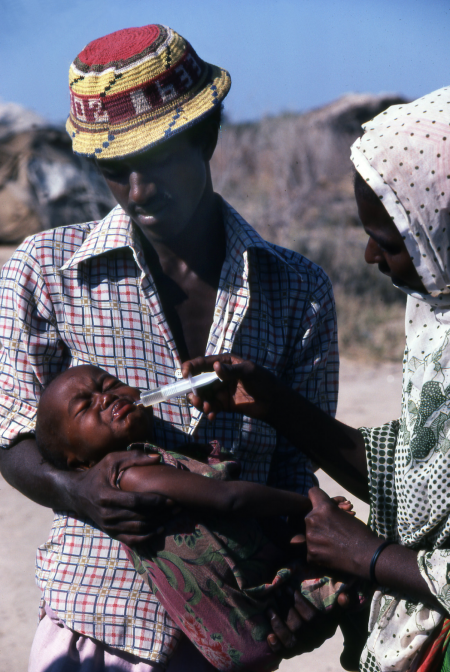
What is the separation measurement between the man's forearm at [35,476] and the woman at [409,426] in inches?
17.6

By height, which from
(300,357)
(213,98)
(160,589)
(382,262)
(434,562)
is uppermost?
(213,98)

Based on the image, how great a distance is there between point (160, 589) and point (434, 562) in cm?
67

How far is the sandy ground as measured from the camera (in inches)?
139

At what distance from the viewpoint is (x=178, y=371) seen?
6.53ft

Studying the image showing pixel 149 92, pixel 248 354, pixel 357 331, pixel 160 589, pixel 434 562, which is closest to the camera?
pixel 434 562

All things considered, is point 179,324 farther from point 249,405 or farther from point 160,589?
point 160,589

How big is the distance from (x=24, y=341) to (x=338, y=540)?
99 cm

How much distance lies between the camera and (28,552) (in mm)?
4297

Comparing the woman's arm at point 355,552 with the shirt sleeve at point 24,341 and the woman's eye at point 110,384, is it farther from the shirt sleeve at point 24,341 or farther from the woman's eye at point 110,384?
the shirt sleeve at point 24,341

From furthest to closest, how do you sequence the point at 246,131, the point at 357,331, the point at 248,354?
the point at 246,131
the point at 357,331
the point at 248,354

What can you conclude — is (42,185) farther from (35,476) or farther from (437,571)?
(437,571)

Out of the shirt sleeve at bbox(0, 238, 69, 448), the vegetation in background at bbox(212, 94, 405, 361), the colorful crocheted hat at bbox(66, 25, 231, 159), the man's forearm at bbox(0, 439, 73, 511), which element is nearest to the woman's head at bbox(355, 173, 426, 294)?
the colorful crocheted hat at bbox(66, 25, 231, 159)

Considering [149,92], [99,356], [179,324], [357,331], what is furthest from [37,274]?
[357,331]

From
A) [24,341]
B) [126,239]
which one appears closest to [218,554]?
[24,341]
